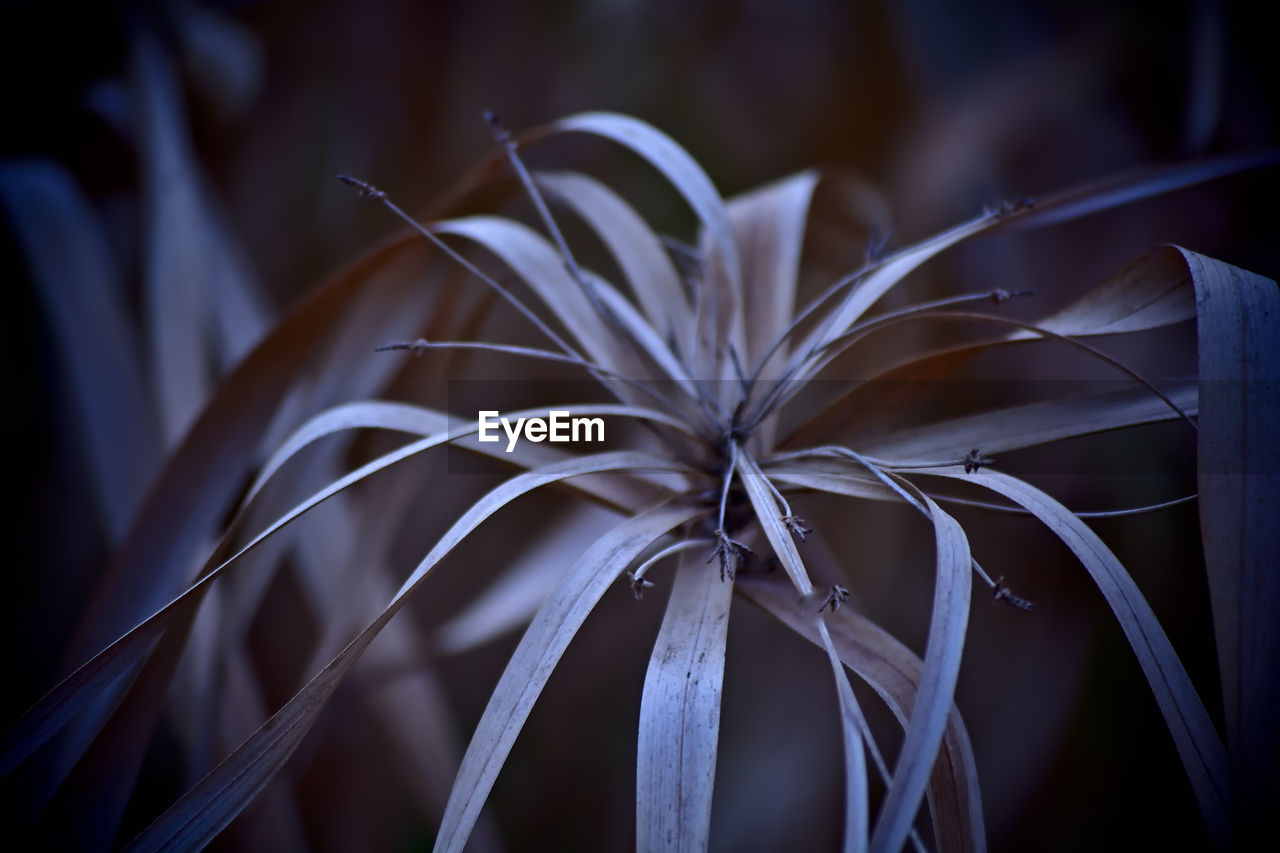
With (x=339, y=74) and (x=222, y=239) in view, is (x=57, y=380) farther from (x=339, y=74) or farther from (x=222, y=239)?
(x=339, y=74)

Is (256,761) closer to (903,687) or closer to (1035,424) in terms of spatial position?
(903,687)

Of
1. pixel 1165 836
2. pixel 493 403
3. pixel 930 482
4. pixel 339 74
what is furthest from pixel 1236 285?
pixel 339 74

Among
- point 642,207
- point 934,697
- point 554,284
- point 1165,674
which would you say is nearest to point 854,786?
point 934,697

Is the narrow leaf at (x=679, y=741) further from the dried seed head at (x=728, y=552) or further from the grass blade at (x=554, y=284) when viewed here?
the grass blade at (x=554, y=284)

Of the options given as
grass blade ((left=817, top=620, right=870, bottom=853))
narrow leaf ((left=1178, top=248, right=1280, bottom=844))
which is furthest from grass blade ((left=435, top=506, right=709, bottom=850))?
narrow leaf ((left=1178, top=248, right=1280, bottom=844))

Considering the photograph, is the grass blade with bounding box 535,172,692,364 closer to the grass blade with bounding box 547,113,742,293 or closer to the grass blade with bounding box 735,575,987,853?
the grass blade with bounding box 547,113,742,293
